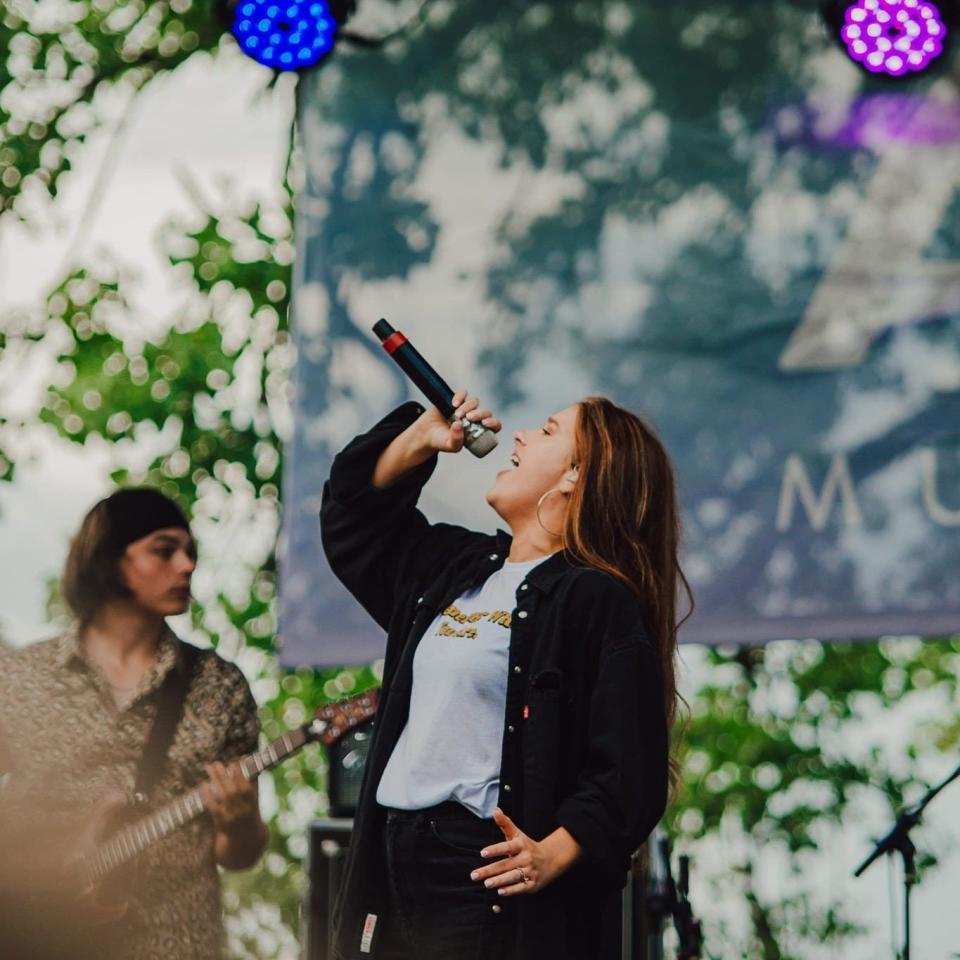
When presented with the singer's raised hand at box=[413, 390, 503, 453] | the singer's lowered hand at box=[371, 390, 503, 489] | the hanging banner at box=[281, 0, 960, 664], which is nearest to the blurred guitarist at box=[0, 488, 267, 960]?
the hanging banner at box=[281, 0, 960, 664]

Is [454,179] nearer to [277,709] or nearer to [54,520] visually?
[54,520]

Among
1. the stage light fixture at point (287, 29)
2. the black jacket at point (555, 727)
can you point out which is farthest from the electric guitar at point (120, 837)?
the stage light fixture at point (287, 29)

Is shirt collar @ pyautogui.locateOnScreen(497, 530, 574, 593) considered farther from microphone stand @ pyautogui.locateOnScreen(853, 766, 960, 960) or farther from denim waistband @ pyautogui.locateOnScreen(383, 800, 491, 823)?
microphone stand @ pyautogui.locateOnScreen(853, 766, 960, 960)

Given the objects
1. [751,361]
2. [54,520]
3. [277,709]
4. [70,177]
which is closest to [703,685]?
[277,709]

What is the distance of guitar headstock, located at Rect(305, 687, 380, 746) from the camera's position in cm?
357

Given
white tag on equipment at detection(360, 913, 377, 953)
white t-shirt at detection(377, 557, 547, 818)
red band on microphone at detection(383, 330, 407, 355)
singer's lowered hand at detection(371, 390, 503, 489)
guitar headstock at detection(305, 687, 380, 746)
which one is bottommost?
white tag on equipment at detection(360, 913, 377, 953)

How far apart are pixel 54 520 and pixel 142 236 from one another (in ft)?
4.60

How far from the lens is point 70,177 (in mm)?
6605

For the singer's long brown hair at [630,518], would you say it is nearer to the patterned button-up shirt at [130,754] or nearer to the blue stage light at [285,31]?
the patterned button-up shirt at [130,754]

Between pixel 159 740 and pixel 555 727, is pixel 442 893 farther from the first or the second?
pixel 159 740

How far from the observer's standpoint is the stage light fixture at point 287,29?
407 centimetres

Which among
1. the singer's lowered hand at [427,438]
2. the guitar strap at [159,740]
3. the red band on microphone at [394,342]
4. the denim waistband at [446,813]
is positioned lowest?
the denim waistband at [446,813]

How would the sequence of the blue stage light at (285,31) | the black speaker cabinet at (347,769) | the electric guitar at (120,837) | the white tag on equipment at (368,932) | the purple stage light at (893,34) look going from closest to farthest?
the white tag on equipment at (368,932), the electric guitar at (120,837), the black speaker cabinet at (347,769), the purple stage light at (893,34), the blue stage light at (285,31)

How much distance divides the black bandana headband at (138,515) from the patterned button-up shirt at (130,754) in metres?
0.24
